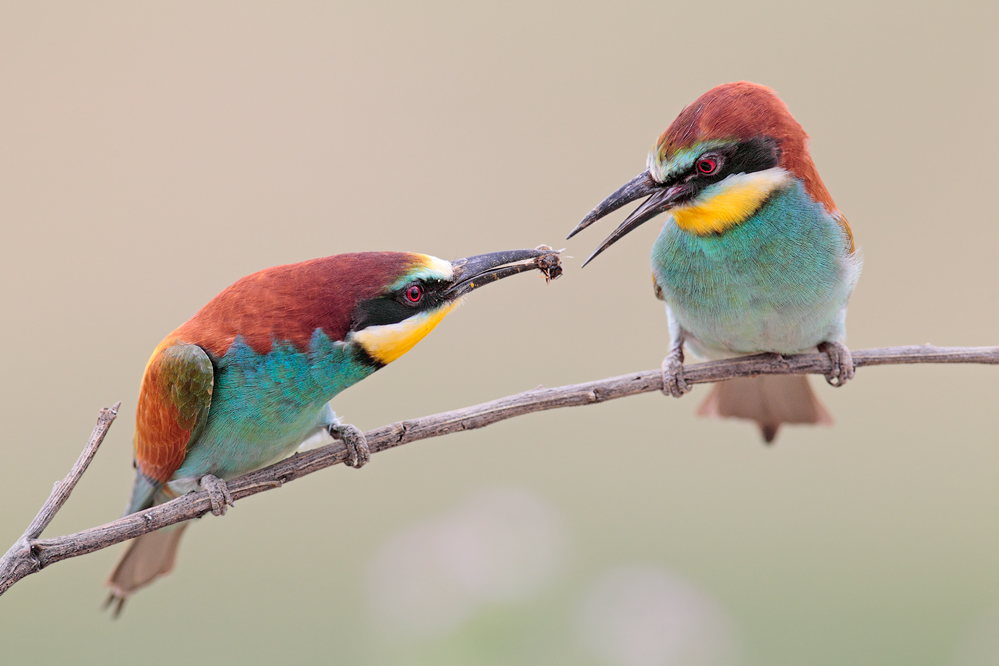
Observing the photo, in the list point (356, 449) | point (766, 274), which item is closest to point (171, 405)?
point (356, 449)

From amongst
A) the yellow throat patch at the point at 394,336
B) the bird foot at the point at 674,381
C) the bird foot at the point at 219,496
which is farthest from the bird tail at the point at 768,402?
the bird foot at the point at 219,496

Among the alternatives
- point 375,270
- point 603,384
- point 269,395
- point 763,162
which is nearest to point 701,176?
point 763,162

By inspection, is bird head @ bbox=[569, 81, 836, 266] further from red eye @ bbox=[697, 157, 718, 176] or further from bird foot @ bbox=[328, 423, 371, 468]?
bird foot @ bbox=[328, 423, 371, 468]

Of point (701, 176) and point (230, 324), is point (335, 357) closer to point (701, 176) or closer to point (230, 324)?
point (230, 324)

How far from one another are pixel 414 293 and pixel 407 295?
13mm

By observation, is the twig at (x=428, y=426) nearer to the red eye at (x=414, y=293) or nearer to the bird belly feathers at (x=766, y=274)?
the bird belly feathers at (x=766, y=274)

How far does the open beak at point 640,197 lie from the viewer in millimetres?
1523

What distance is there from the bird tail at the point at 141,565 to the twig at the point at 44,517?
44 centimetres

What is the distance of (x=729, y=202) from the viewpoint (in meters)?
1.58

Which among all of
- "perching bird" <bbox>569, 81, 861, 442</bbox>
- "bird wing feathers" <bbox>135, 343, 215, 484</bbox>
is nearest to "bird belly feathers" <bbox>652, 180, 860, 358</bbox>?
"perching bird" <bbox>569, 81, 861, 442</bbox>

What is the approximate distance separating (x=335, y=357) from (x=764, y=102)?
0.92 metres

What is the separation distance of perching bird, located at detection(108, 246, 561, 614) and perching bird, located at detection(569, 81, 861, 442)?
28 cm

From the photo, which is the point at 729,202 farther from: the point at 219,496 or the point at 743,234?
the point at 219,496

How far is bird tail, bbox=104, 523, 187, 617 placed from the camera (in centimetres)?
179
